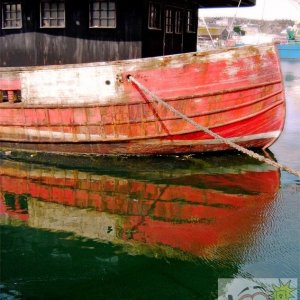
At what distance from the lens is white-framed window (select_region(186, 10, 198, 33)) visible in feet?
46.4

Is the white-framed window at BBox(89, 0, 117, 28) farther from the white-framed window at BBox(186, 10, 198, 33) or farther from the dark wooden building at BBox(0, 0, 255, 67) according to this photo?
the white-framed window at BBox(186, 10, 198, 33)

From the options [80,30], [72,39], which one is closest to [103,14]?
[80,30]

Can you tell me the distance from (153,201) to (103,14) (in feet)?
16.7

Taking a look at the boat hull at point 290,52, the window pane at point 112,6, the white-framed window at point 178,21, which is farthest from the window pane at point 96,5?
the boat hull at point 290,52

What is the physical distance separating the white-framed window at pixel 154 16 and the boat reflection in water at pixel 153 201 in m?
3.53

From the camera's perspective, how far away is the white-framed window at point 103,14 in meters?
10.7

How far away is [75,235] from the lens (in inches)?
282

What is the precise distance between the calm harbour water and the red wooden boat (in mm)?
586

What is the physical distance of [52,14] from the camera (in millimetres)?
11289

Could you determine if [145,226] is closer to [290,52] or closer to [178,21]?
[178,21]

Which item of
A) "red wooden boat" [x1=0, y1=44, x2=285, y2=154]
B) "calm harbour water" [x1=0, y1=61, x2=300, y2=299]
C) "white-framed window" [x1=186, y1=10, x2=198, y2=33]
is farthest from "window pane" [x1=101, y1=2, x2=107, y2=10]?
"white-framed window" [x1=186, y1=10, x2=198, y2=33]

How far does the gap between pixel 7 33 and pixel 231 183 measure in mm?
7275

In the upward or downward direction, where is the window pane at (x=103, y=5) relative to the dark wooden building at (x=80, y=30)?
upward

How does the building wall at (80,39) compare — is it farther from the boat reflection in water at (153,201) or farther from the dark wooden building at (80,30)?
the boat reflection in water at (153,201)
